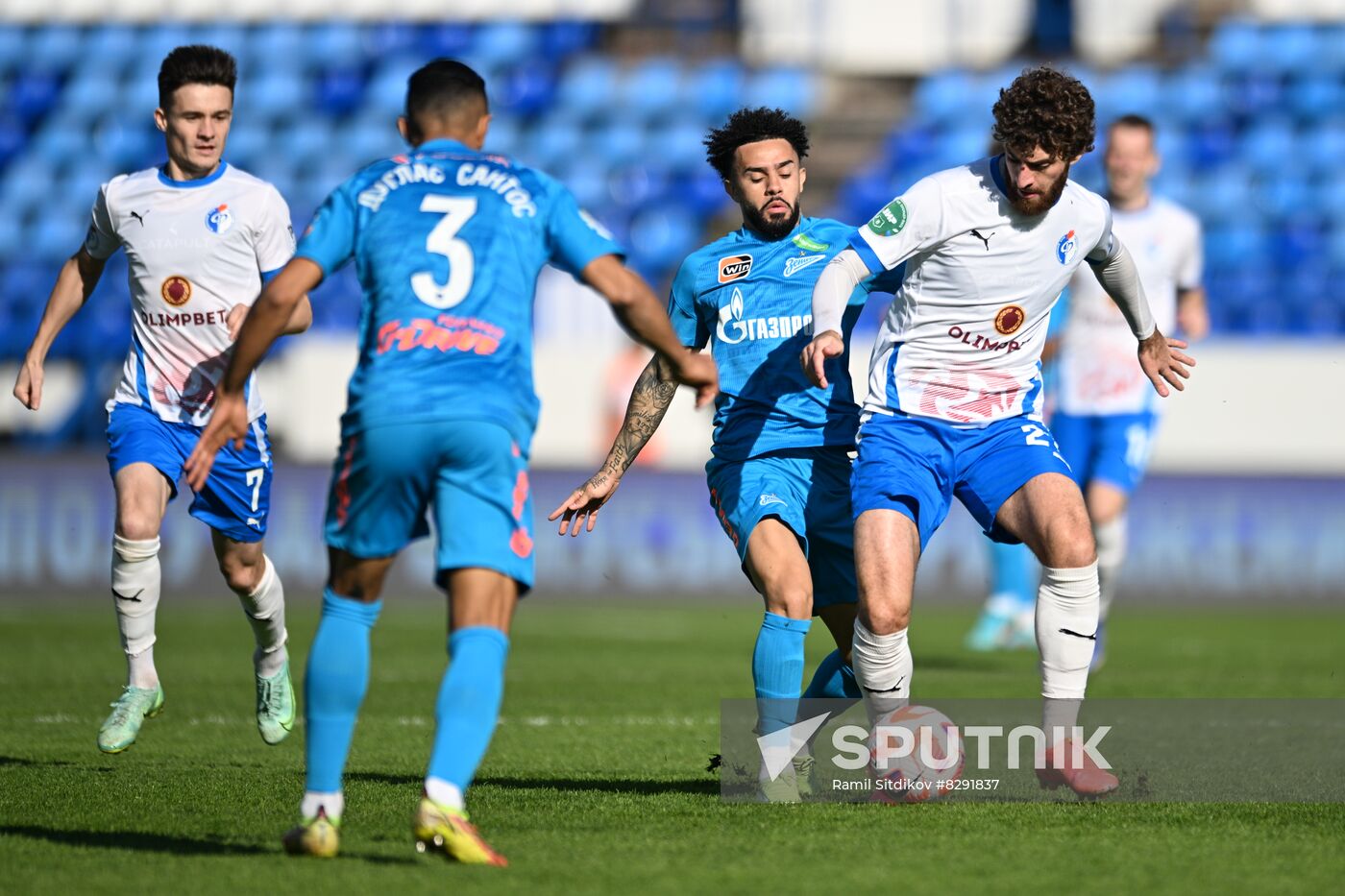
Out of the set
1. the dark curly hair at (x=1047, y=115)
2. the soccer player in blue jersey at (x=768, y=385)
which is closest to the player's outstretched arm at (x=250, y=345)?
the soccer player in blue jersey at (x=768, y=385)

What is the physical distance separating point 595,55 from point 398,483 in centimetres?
1823

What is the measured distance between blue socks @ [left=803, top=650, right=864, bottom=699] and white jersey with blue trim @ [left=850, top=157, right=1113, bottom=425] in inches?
40.0

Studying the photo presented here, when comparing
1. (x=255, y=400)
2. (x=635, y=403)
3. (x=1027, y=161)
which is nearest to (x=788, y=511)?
(x=635, y=403)

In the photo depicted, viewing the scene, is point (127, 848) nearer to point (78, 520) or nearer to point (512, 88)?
point (78, 520)

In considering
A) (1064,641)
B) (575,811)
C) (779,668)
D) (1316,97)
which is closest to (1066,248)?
(1064,641)

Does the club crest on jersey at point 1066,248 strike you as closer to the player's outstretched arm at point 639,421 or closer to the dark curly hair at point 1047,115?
the dark curly hair at point 1047,115

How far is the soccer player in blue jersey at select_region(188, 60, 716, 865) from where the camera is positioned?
491cm

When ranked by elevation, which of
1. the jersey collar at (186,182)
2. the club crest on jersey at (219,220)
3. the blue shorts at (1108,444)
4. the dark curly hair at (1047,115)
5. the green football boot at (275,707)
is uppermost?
the dark curly hair at (1047,115)

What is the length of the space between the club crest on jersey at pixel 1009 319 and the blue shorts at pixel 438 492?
2.01m

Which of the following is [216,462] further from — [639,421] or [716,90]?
[716,90]

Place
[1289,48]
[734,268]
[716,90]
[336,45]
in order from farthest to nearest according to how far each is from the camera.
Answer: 1. [336,45]
2. [716,90]
3. [1289,48]
4. [734,268]

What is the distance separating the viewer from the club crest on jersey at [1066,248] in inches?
247

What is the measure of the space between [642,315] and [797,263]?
178 cm

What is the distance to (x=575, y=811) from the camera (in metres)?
5.94
